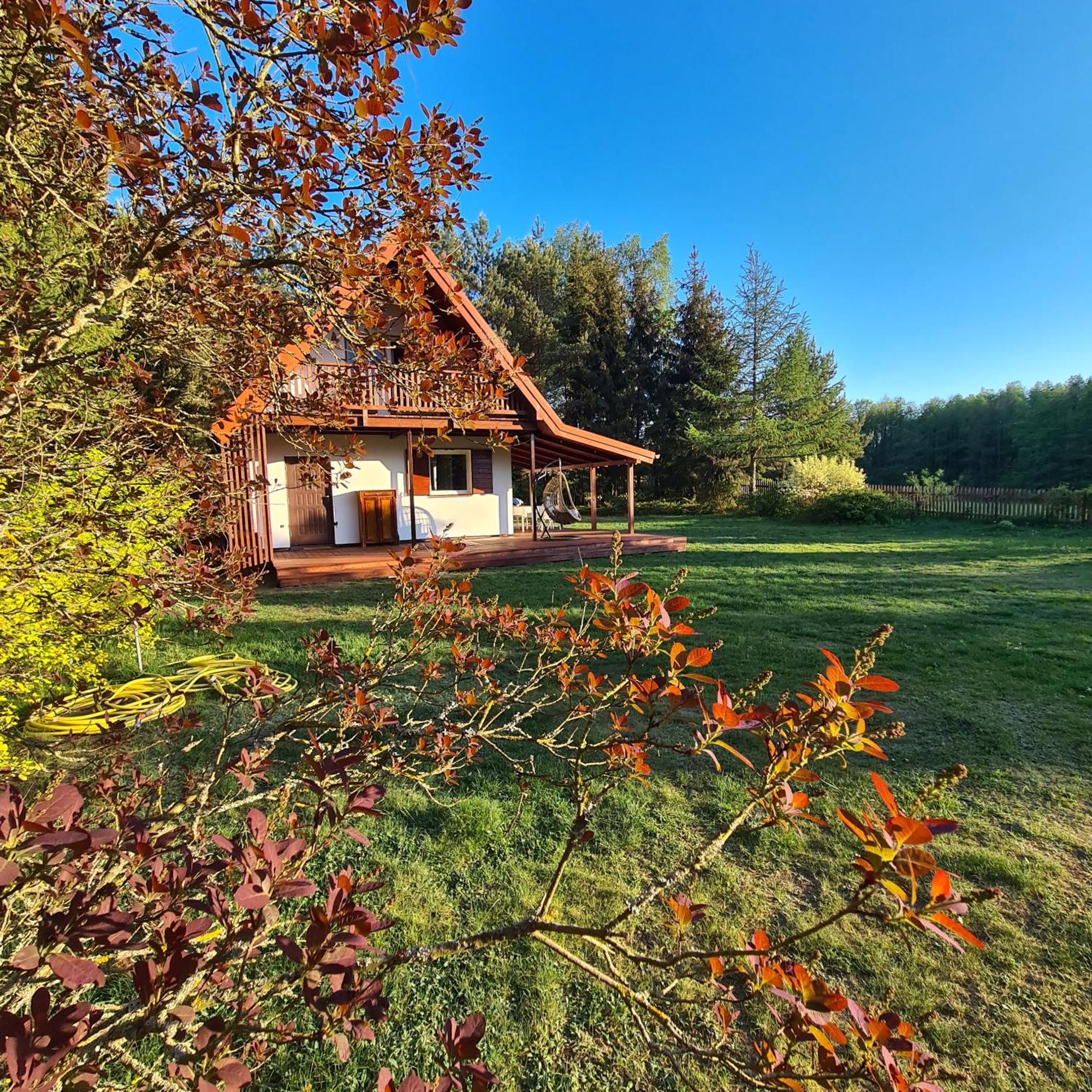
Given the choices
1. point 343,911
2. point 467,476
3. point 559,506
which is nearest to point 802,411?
point 559,506

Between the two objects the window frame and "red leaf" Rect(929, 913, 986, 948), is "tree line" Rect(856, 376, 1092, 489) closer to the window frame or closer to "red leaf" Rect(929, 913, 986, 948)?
the window frame

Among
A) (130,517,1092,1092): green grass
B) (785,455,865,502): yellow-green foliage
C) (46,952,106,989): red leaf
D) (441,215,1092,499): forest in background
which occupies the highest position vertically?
(441,215,1092,499): forest in background

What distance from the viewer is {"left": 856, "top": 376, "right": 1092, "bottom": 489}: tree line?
1442 inches

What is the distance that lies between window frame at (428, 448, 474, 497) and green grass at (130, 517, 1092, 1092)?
24.5ft

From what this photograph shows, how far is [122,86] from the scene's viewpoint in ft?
5.60

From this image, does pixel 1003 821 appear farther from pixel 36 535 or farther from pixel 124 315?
pixel 36 535

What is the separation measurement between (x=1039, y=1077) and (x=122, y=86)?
165 inches

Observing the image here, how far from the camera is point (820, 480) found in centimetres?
2325

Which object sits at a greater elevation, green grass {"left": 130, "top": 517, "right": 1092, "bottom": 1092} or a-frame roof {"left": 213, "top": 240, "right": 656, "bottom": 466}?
a-frame roof {"left": 213, "top": 240, "right": 656, "bottom": 466}

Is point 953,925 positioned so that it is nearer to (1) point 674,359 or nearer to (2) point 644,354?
(1) point 674,359

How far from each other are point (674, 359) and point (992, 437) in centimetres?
3095

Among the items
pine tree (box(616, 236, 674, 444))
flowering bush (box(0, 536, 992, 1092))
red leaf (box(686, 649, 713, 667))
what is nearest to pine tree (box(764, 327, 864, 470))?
pine tree (box(616, 236, 674, 444))

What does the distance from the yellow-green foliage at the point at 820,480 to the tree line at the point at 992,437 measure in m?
13.2

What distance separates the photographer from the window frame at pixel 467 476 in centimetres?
1372
